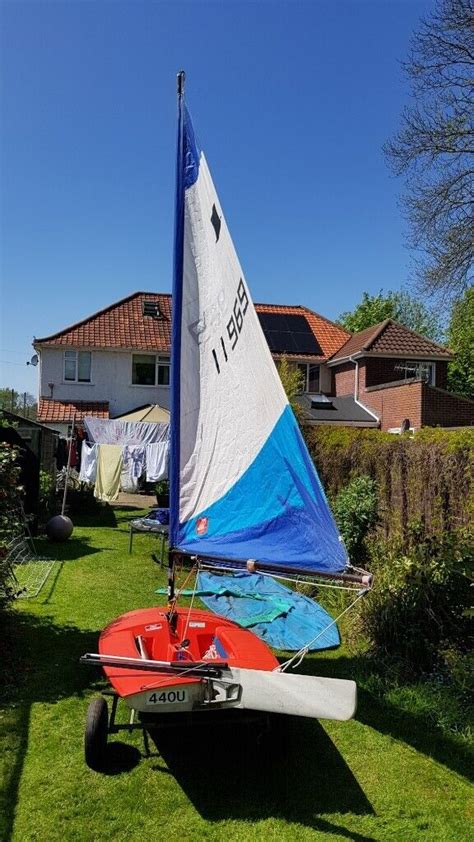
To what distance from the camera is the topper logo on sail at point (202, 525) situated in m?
4.41

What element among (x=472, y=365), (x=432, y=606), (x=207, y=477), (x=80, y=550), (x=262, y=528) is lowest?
(x=80, y=550)

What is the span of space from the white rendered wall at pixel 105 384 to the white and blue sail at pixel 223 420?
18.8m

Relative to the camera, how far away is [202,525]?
4418mm

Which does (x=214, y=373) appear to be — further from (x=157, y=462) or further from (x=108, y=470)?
(x=157, y=462)

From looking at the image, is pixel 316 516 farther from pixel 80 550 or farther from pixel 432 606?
pixel 80 550

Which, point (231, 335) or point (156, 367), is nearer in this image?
point (231, 335)

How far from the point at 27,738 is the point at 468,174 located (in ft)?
37.8

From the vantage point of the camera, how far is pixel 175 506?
4449 millimetres

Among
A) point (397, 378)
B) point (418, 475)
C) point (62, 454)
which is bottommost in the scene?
point (62, 454)

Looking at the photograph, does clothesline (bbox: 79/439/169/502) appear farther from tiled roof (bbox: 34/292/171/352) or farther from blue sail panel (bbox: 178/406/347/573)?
blue sail panel (bbox: 178/406/347/573)

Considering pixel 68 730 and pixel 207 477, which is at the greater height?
pixel 207 477

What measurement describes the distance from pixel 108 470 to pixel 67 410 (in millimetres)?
6917

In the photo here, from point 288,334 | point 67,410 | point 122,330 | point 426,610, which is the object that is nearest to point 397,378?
point 288,334

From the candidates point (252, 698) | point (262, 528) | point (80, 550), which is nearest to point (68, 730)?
point (252, 698)
